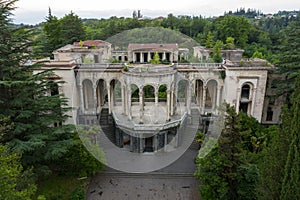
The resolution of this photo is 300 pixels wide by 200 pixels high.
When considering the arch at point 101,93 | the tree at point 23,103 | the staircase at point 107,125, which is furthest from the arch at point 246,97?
the tree at point 23,103

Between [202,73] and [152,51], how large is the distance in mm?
15436

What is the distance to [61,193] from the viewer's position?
20.1m

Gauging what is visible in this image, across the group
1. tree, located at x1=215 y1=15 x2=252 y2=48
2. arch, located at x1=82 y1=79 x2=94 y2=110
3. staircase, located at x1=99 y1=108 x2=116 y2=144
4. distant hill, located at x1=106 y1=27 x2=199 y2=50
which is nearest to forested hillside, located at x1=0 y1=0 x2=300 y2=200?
staircase, located at x1=99 y1=108 x2=116 y2=144

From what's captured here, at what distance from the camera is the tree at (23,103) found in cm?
1697

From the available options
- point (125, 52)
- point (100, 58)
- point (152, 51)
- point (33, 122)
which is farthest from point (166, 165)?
point (125, 52)

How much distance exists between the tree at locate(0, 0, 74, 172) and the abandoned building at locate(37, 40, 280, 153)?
7.68 m

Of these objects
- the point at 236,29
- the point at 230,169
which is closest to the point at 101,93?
the point at 230,169

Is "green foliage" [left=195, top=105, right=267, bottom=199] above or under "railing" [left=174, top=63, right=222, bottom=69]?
under

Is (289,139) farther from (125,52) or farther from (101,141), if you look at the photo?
(125,52)

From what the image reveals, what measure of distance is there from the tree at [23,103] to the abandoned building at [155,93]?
7.68 m

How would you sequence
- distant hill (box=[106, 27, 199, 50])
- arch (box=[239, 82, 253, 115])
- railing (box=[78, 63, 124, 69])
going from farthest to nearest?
distant hill (box=[106, 27, 199, 50]), railing (box=[78, 63, 124, 69]), arch (box=[239, 82, 253, 115])

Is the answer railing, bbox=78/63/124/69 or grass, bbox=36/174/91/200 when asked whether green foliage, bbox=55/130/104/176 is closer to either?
grass, bbox=36/174/91/200

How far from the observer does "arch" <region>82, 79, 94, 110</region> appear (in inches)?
1243

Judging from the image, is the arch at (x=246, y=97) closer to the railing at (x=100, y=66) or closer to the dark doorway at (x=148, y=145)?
the dark doorway at (x=148, y=145)
